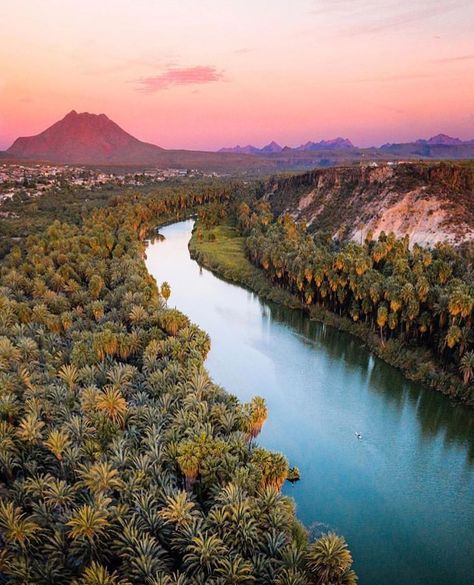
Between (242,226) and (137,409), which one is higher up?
(242,226)

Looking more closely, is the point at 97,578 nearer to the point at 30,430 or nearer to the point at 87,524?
the point at 87,524

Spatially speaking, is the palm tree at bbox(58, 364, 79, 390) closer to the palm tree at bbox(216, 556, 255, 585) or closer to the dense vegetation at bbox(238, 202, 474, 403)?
the palm tree at bbox(216, 556, 255, 585)

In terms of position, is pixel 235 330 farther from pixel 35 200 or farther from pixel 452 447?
pixel 35 200

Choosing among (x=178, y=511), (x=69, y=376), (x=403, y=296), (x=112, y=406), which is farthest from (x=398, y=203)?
(x=178, y=511)

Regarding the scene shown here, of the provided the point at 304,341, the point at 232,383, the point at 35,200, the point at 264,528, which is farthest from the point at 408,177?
the point at 35,200

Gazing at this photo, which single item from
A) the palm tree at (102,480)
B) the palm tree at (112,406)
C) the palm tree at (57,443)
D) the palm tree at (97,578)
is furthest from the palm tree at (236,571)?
the palm tree at (112,406)
